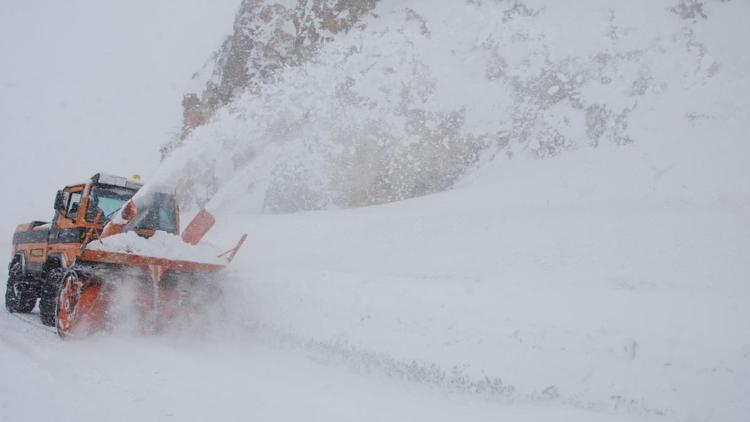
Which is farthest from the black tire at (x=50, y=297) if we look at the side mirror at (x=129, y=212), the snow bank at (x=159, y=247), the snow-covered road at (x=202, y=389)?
the snow bank at (x=159, y=247)

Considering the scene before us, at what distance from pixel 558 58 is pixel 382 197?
21.1 feet

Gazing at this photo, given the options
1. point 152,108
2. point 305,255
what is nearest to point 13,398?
point 305,255

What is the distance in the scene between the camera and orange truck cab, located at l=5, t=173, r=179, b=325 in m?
7.89

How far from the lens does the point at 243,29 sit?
19516 mm

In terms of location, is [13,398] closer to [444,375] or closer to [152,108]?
[444,375]

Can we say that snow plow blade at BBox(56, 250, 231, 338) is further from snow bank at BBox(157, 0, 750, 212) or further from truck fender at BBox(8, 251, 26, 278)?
snow bank at BBox(157, 0, 750, 212)

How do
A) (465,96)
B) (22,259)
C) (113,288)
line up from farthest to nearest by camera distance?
(465,96), (22,259), (113,288)

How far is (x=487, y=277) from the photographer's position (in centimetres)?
921

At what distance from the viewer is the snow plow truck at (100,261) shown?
265 inches

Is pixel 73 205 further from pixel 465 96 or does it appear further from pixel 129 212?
pixel 465 96

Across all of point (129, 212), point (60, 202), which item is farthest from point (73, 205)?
point (129, 212)

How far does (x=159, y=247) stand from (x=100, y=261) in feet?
2.62

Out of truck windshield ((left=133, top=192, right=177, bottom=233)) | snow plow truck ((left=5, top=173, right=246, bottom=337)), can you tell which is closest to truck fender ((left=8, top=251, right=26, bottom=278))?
snow plow truck ((left=5, top=173, right=246, bottom=337))

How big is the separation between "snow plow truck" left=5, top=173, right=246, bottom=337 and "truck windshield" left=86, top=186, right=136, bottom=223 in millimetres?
14
